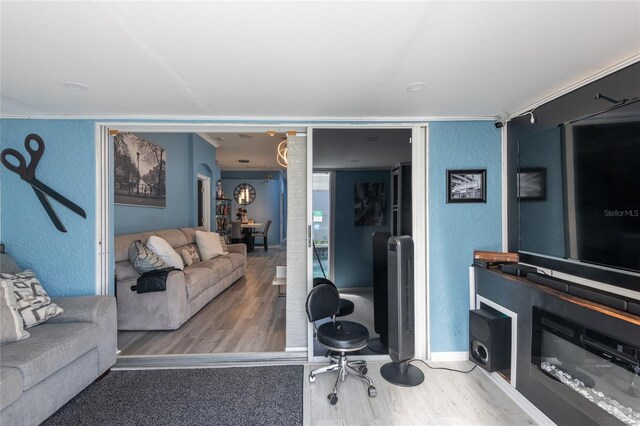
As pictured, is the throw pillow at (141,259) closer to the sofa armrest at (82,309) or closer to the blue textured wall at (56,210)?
the blue textured wall at (56,210)

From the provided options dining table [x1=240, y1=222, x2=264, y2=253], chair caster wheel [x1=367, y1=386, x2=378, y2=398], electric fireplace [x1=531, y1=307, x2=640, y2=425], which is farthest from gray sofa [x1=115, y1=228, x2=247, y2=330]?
dining table [x1=240, y1=222, x2=264, y2=253]

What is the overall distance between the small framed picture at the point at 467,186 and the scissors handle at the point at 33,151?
3.53m

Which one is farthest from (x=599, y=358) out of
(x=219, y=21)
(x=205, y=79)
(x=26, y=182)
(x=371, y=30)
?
(x=26, y=182)

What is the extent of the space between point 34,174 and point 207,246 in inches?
99.6

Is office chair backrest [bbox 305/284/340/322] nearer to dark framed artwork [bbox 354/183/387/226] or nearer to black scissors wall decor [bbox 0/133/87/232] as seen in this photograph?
dark framed artwork [bbox 354/183/387/226]

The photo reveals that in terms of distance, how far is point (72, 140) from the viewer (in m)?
2.46

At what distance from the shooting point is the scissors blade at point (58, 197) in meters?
2.36

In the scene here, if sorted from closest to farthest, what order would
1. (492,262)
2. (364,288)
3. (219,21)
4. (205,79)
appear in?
1. (219,21)
2. (205,79)
3. (492,262)
4. (364,288)

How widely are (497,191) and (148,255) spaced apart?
3.67 meters

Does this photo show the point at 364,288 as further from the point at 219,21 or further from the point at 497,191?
the point at 219,21

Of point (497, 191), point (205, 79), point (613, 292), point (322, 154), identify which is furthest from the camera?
point (322, 154)

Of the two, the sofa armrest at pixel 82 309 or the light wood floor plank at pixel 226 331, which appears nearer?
the sofa armrest at pixel 82 309

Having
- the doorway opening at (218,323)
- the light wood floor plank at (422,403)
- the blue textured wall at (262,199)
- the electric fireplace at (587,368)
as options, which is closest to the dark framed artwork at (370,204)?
the doorway opening at (218,323)

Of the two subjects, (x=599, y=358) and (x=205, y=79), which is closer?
(x=599, y=358)
